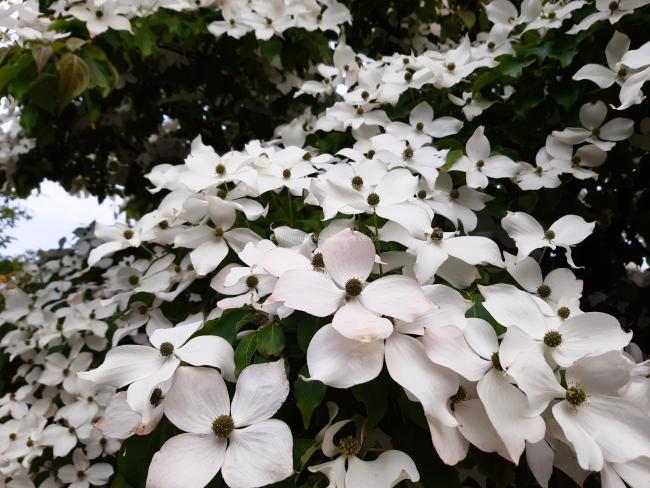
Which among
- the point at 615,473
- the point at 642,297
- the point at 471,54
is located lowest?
the point at 642,297

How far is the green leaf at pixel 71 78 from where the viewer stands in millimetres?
1061

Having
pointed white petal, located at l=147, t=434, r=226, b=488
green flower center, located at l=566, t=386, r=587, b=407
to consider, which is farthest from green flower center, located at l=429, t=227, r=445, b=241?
pointed white petal, located at l=147, t=434, r=226, b=488

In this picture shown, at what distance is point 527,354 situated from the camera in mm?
506

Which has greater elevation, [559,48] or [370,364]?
[559,48]

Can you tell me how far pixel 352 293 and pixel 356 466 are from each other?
166 millimetres

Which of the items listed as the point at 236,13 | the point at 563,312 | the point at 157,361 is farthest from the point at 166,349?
the point at 236,13

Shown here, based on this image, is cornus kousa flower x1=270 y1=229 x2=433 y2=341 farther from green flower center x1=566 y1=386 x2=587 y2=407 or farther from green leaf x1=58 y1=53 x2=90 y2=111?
green leaf x1=58 y1=53 x2=90 y2=111

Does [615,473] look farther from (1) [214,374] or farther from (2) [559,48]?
(2) [559,48]

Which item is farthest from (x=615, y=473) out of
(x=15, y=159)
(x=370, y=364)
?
(x=15, y=159)

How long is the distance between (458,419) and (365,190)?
0.36 m

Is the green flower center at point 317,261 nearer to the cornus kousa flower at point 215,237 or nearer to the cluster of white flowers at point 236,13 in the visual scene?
the cornus kousa flower at point 215,237

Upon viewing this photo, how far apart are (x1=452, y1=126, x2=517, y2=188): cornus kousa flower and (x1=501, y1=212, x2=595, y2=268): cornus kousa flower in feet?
0.48

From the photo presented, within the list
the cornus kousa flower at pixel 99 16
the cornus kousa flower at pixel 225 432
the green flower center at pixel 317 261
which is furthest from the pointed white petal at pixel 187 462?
the cornus kousa flower at pixel 99 16

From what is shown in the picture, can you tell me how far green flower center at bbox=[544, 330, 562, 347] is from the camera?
21.4 inches
